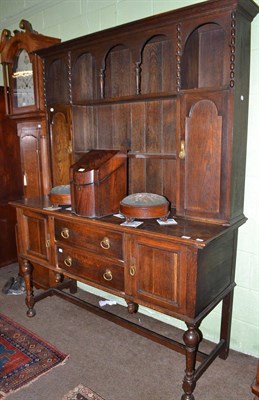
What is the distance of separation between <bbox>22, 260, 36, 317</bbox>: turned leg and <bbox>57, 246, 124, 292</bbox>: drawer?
0.45 meters

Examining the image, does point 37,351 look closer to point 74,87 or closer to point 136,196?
point 136,196

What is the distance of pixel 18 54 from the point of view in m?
3.01

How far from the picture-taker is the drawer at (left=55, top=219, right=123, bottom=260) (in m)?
2.03

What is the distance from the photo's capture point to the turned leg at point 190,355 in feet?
5.96

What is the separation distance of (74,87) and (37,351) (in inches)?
79.1

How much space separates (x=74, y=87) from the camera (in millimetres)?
2750

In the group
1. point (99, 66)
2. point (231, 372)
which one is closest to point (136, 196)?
point (99, 66)

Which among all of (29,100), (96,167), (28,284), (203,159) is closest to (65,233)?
(96,167)

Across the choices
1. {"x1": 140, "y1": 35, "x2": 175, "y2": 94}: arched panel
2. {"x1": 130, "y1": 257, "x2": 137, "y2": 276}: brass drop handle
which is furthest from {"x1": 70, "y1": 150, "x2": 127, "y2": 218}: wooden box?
{"x1": 140, "y1": 35, "x2": 175, "y2": 94}: arched panel

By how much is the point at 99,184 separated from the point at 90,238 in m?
0.35

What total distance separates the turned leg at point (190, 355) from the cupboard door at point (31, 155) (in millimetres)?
1897

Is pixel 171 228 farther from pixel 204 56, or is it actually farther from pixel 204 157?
pixel 204 56

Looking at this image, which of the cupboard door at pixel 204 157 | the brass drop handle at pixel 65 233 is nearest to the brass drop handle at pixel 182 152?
the cupboard door at pixel 204 157

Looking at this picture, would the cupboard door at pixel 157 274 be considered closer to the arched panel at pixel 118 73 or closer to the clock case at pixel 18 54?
the arched panel at pixel 118 73
